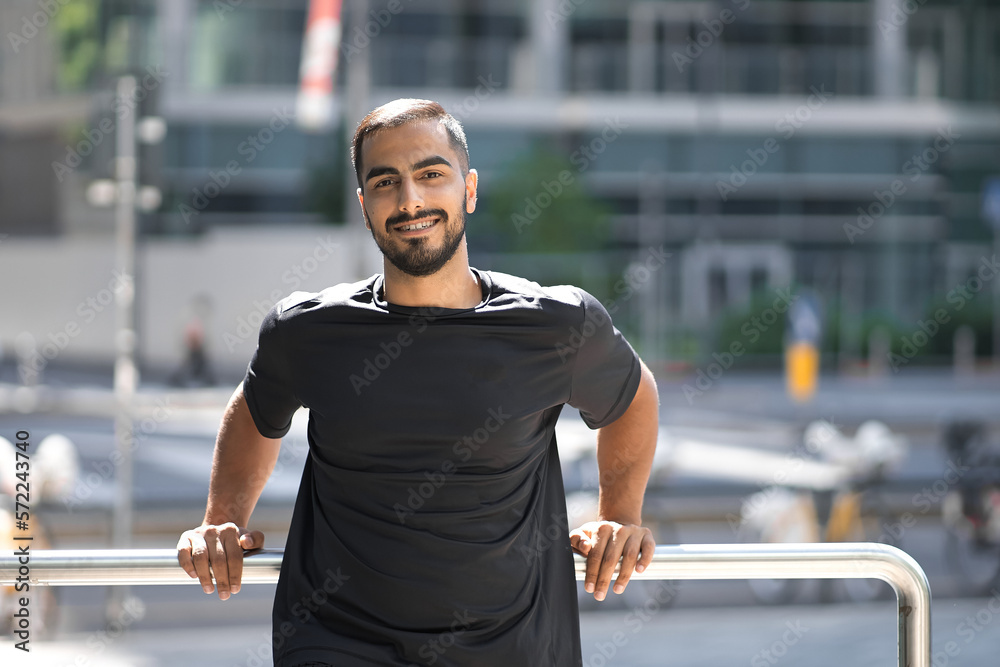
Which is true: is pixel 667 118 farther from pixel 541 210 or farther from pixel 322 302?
pixel 322 302

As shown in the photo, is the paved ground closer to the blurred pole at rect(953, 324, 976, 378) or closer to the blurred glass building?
the blurred pole at rect(953, 324, 976, 378)

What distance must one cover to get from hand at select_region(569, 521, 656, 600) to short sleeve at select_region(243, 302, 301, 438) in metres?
0.59

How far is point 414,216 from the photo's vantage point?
1.97 m

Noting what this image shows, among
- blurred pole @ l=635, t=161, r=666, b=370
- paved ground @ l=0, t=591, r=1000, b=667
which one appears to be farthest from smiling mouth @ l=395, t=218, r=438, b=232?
blurred pole @ l=635, t=161, r=666, b=370

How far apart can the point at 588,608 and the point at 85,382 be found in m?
18.6

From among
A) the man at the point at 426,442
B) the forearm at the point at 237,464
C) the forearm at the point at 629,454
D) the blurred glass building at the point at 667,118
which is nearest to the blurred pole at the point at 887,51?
the blurred glass building at the point at 667,118

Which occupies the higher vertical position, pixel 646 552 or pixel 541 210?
pixel 646 552

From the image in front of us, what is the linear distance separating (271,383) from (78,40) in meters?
28.9

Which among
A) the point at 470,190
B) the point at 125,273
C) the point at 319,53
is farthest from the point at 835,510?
the point at 319,53

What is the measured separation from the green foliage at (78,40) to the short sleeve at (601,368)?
2787 cm

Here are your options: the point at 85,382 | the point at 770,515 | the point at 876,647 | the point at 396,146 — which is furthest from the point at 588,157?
the point at 396,146

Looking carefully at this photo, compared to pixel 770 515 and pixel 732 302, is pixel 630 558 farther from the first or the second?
pixel 732 302

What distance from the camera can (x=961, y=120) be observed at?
3070 cm

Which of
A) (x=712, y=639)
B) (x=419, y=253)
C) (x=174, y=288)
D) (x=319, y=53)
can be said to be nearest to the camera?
(x=419, y=253)
